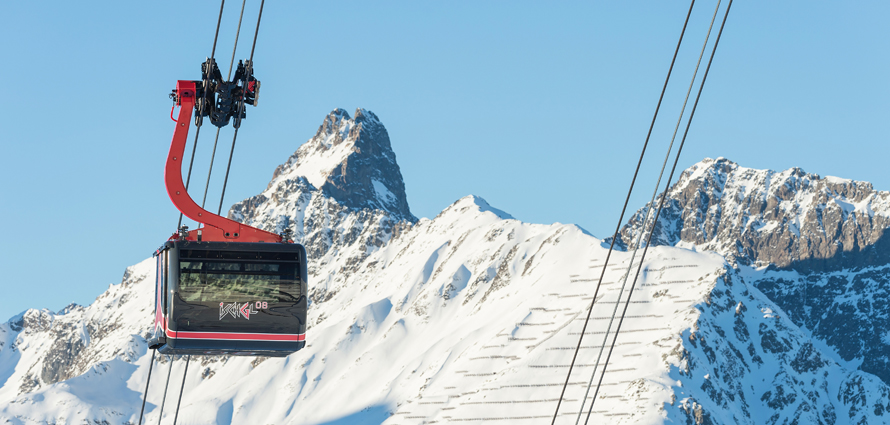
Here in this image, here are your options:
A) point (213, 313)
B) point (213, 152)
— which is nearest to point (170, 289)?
point (213, 313)

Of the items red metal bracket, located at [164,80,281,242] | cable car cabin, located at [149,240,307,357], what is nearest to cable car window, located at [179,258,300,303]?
cable car cabin, located at [149,240,307,357]

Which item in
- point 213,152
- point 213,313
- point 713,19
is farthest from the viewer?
point 213,313

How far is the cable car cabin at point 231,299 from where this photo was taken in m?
28.7

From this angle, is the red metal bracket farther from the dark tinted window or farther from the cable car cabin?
the dark tinted window

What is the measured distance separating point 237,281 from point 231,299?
48cm

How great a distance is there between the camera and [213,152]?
26.8 m

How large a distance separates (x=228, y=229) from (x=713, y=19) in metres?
14.9

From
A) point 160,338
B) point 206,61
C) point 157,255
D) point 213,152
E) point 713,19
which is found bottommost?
point 160,338

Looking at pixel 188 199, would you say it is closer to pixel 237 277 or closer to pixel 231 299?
pixel 237 277

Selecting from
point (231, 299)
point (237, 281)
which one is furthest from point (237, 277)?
point (231, 299)

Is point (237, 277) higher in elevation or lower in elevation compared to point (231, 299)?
higher

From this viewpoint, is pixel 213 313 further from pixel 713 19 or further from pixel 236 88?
pixel 713 19

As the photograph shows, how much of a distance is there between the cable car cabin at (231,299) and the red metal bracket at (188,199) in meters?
0.38

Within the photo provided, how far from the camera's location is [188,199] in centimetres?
2920
